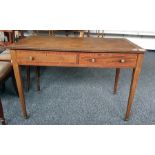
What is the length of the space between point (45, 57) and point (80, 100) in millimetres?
738

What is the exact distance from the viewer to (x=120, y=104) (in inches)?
65.9

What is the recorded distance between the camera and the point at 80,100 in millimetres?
1720

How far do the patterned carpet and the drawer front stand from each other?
21.7 inches

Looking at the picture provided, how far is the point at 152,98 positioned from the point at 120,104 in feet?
1.39

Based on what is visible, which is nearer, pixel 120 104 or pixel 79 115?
pixel 79 115

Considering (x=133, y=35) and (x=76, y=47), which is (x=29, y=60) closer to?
(x=76, y=47)

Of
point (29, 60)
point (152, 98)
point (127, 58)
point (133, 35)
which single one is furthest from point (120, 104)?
point (133, 35)

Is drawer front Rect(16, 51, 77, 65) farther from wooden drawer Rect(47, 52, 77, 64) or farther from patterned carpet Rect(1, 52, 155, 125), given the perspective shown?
patterned carpet Rect(1, 52, 155, 125)

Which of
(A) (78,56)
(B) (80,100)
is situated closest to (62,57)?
(A) (78,56)

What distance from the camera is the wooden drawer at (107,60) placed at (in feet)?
3.74

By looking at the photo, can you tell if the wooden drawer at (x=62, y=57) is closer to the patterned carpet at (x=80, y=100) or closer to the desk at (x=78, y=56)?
the desk at (x=78, y=56)

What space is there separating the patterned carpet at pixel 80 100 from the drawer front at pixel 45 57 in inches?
21.7

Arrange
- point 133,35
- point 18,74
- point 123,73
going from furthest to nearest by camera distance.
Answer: point 133,35
point 123,73
point 18,74

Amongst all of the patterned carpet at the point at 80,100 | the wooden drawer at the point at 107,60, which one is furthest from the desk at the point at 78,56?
the patterned carpet at the point at 80,100
